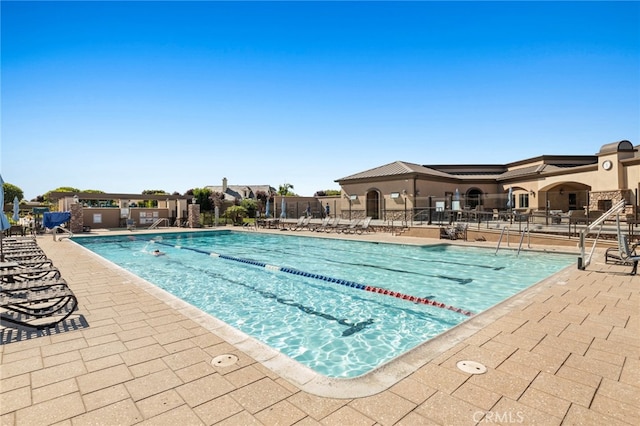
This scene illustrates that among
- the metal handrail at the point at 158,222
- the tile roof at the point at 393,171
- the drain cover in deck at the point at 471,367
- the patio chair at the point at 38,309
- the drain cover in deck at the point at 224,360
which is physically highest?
the tile roof at the point at 393,171

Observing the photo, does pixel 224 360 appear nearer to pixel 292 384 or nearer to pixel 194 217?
pixel 292 384

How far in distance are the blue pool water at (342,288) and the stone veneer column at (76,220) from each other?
801cm

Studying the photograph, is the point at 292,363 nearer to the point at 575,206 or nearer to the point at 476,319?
the point at 476,319

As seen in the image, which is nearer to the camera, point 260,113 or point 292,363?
point 292,363

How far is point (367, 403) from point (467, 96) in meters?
16.7

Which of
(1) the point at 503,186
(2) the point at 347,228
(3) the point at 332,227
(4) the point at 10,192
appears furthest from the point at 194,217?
(4) the point at 10,192

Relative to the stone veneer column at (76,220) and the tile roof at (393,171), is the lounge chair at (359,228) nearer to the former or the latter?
the tile roof at (393,171)

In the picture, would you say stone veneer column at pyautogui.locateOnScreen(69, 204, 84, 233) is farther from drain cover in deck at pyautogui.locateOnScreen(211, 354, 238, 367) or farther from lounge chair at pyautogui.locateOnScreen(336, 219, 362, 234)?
drain cover in deck at pyautogui.locateOnScreen(211, 354, 238, 367)

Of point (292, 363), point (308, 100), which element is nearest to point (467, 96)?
point (308, 100)

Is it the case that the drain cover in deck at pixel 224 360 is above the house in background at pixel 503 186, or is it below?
below

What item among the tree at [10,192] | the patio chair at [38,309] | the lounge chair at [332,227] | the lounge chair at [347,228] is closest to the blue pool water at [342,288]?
the patio chair at [38,309]

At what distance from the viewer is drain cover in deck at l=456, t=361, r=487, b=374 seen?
274 centimetres

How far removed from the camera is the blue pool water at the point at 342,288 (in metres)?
4.77

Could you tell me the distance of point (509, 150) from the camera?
3027 cm
